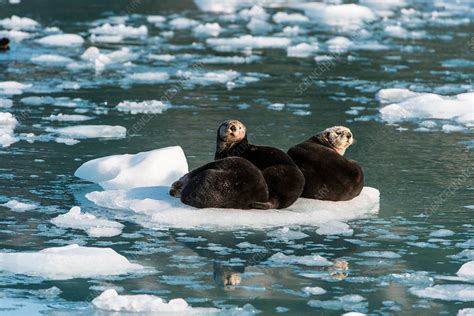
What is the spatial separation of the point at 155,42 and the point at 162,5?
19.3ft

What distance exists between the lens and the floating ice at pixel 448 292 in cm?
568

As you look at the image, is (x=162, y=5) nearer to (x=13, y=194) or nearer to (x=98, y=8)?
(x=98, y=8)

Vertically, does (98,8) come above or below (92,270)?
above

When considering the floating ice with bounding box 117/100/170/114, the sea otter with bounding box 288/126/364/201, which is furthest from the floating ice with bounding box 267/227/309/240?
the floating ice with bounding box 117/100/170/114

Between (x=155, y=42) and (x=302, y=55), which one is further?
(x=155, y=42)

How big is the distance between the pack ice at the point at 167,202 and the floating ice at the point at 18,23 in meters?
11.4

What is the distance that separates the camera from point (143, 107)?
40.5ft

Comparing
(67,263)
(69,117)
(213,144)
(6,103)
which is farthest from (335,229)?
(6,103)

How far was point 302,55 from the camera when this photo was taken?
1689 cm

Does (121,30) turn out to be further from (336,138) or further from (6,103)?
(336,138)

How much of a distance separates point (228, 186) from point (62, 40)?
1127cm

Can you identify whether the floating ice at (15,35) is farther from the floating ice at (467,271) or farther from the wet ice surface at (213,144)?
the floating ice at (467,271)

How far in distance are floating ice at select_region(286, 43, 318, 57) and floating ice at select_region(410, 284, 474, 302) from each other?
1120 cm

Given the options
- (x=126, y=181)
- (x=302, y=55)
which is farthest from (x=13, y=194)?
(x=302, y=55)
